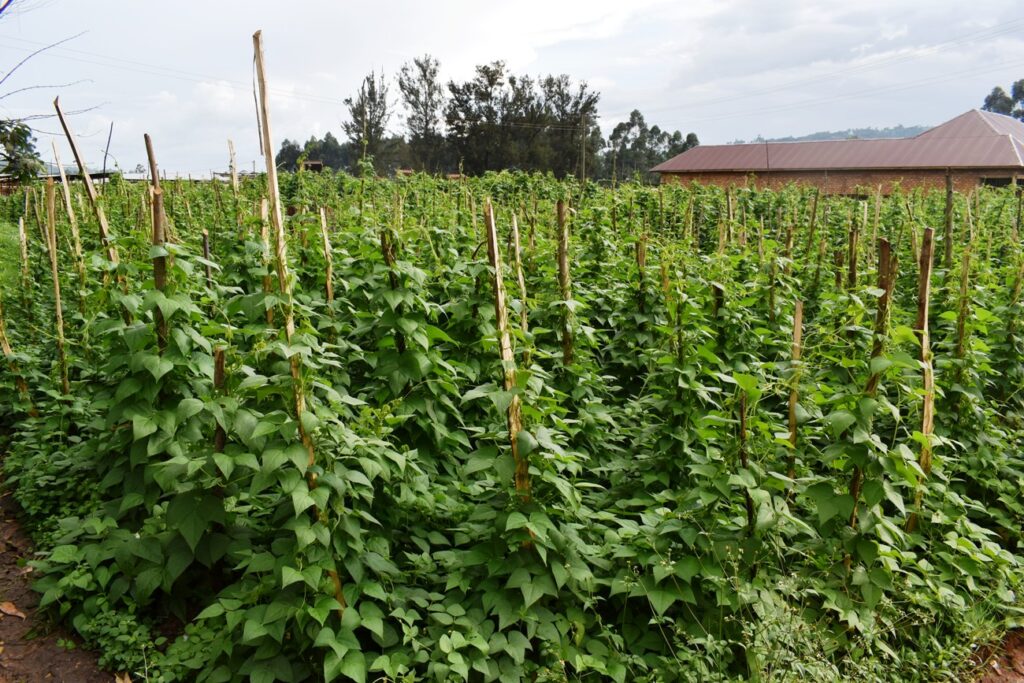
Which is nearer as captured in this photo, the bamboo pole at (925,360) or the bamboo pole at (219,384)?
the bamboo pole at (219,384)

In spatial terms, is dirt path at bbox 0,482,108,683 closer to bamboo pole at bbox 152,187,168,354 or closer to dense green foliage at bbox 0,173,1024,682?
dense green foliage at bbox 0,173,1024,682

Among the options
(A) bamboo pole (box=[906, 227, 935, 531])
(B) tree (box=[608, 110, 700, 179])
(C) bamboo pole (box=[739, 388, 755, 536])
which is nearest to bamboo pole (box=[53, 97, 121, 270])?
(C) bamboo pole (box=[739, 388, 755, 536])

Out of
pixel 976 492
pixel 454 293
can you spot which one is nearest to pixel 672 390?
pixel 454 293

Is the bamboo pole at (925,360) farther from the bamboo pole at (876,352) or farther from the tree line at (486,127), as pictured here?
the tree line at (486,127)

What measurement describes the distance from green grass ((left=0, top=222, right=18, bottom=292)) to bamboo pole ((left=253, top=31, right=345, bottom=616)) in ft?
18.2

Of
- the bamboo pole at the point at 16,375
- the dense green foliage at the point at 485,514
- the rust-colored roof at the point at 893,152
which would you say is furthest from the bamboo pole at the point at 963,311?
the rust-colored roof at the point at 893,152

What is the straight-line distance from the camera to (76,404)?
16.2 ft

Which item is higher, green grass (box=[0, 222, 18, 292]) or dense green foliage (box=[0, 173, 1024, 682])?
green grass (box=[0, 222, 18, 292])

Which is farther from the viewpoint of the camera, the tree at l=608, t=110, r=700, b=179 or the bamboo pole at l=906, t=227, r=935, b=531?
the tree at l=608, t=110, r=700, b=179

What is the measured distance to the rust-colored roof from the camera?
3322 cm

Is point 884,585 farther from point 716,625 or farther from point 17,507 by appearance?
point 17,507

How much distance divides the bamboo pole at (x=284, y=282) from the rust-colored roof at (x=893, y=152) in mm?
30687

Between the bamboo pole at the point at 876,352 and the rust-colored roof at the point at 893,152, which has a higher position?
the rust-colored roof at the point at 893,152

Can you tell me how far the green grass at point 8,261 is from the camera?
7625mm
